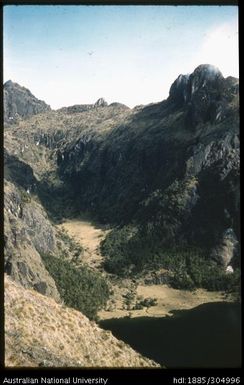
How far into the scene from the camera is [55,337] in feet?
150

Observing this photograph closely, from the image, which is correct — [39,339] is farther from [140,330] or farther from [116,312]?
[116,312]

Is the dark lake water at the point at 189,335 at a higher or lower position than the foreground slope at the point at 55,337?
lower

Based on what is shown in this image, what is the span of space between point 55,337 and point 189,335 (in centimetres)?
11311

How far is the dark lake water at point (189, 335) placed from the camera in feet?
412

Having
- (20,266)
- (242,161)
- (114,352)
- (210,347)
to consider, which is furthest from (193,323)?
(242,161)

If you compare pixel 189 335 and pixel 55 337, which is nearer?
pixel 55 337

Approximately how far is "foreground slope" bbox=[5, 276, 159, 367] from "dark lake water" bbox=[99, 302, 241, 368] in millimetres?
65516

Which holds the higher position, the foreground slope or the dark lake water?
the foreground slope

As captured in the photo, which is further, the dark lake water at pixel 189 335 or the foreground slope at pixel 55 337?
the dark lake water at pixel 189 335

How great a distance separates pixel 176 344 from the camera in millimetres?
142125

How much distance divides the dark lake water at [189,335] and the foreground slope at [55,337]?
6552 cm

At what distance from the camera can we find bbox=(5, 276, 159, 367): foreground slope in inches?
1491

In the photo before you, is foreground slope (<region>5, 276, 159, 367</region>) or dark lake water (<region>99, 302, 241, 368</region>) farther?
dark lake water (<region>99, 302, 241, 368</region>)

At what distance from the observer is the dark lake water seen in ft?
412
